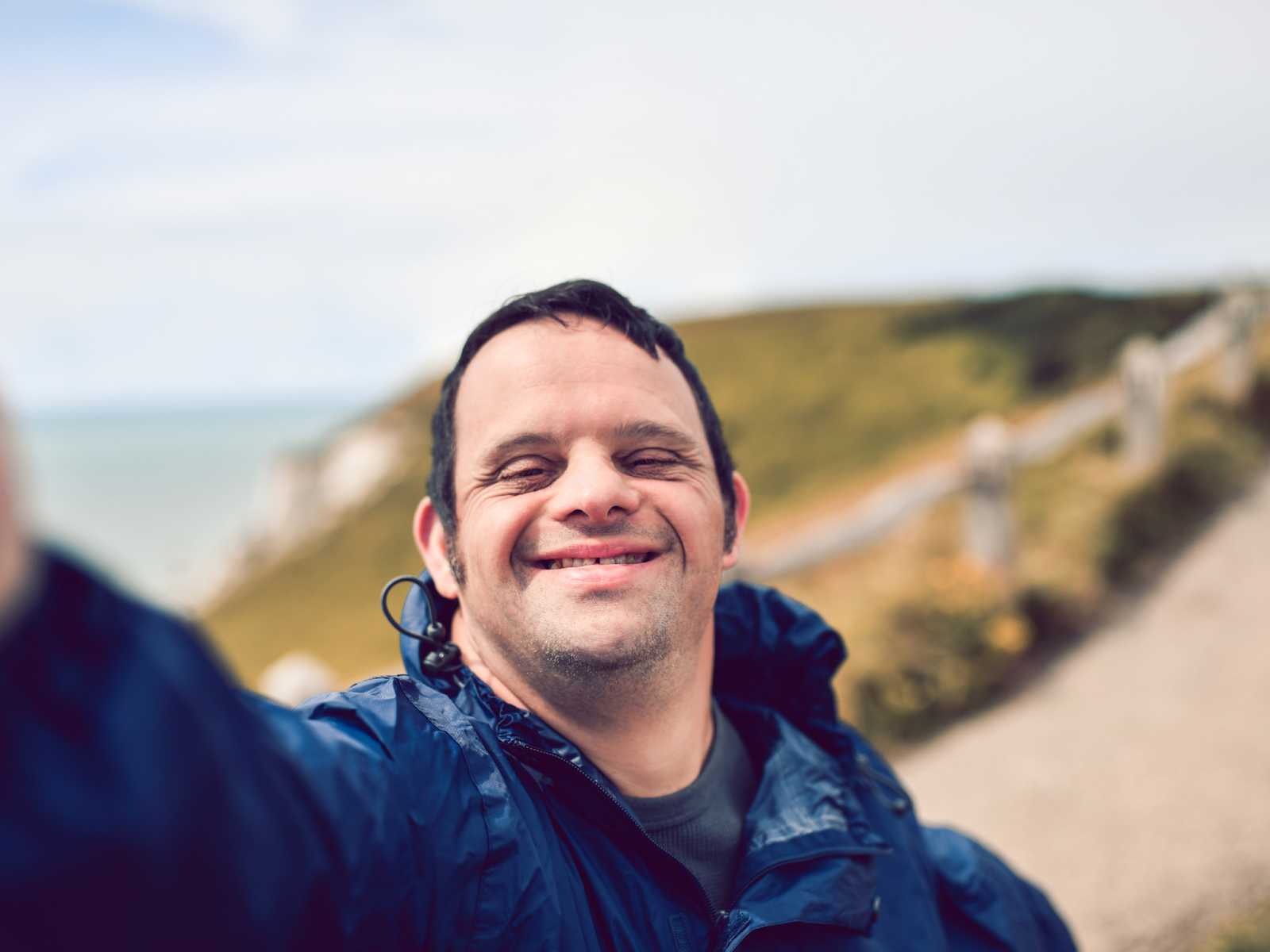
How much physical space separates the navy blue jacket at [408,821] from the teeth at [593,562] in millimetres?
301

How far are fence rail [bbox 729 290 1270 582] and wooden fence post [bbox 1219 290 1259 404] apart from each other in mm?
11

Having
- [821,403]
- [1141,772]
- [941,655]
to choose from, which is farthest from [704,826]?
[821,403]

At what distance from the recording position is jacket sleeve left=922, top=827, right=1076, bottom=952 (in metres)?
2.28

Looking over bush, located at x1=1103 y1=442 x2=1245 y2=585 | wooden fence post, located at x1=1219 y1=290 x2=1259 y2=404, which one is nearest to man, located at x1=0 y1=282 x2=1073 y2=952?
bush, located at x1=1103 y1=442 x2=1245 y2=585

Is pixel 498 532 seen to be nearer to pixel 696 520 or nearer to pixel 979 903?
pixel 696 520

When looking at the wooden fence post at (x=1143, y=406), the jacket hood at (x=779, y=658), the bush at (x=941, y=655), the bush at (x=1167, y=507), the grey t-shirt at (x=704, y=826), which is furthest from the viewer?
the wooden fence post at (x=1143, y=406)

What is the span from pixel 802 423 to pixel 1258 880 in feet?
57.5

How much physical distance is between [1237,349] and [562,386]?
12.9m

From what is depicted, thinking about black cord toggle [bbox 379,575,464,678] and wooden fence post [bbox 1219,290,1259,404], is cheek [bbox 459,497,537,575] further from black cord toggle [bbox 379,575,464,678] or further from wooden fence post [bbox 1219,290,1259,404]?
wooden fence post [bbox 1219,290,1259,404]

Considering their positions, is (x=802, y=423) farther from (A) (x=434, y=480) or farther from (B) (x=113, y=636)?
(B) (x=113, y=636)

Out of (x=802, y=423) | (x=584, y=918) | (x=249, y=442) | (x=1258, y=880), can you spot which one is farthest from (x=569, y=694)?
(x=249, y=442)

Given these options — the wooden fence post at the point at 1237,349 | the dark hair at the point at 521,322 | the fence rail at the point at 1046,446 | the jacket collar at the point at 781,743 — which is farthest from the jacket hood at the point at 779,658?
the wooden fence post at the point at 1237,349

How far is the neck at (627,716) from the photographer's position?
5.86 feet

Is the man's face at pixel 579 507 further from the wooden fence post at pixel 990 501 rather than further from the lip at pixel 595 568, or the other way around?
the wooden fence post at pixel 990 501
